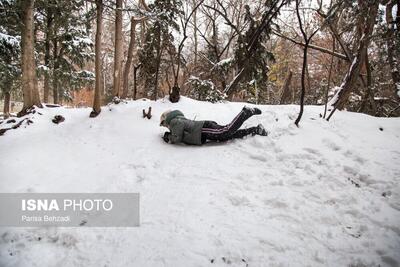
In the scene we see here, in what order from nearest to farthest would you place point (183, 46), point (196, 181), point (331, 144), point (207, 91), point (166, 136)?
point (196, 181), point (331, 144), point (166, 136), point (207, 91), point (183, 46)

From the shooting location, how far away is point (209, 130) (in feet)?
18.6

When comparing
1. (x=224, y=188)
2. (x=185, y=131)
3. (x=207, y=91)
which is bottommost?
(x=224, y=188)

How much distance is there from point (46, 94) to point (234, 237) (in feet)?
43.1

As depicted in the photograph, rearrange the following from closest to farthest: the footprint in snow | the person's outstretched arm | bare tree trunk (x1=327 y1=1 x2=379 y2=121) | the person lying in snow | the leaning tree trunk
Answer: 1. the footprint in snow
2. the person lying in snow
3. the person's outstretched arm
4. bare tree trunk (x1=327 y1=1 x2=379 y2=121)
5. the leaning tree trunk

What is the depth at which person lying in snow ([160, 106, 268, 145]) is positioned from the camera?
5586mm

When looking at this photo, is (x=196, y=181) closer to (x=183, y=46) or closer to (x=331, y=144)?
(x=331, y=144)

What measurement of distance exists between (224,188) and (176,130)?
1.95 metres

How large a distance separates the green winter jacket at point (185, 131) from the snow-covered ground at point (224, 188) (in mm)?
157

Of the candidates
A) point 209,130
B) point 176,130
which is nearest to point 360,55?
point 209,130

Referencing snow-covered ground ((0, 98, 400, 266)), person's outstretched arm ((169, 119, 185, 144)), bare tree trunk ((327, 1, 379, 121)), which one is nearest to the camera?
snow-covered ground ((0, 98, 400, 266))

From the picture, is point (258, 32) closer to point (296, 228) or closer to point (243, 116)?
point (243, 116)

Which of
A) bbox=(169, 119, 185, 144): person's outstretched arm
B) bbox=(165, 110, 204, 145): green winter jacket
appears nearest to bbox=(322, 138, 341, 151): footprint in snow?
bbox=(165, 110, 204, 145): green winter jacket

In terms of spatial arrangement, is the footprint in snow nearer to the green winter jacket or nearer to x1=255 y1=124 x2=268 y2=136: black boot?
x1=255 y1=124 x2=268 y2=136: black boot

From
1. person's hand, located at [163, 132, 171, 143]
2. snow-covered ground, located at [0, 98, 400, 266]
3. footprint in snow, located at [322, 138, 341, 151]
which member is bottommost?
snow-covered ground, located at [0, 98, 400, 266]
